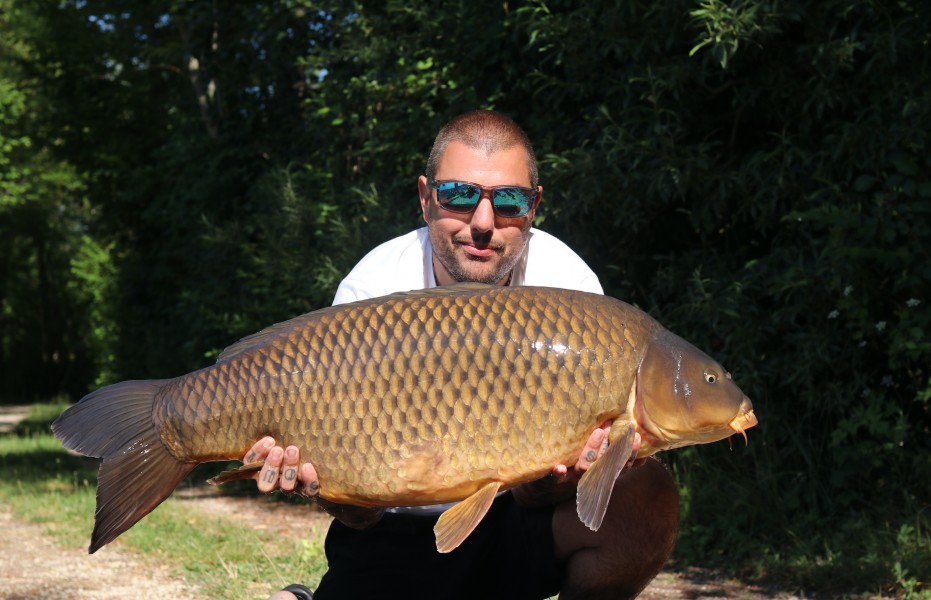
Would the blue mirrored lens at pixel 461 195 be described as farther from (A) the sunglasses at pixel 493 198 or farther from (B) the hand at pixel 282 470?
(B) the hand at pixel 282 470

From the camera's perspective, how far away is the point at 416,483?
1972 millimetres

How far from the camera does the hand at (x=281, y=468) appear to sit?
2.03m

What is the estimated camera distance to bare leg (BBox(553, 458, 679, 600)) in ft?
8.08

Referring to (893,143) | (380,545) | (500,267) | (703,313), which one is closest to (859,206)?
(893,143)

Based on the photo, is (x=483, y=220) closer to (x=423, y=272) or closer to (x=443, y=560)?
(x=423, y=272)

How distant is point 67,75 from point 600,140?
Result: 25.5 ft

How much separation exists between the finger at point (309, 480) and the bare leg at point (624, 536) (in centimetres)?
68

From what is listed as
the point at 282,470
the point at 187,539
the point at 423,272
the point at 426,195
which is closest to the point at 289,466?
the point at 282,470

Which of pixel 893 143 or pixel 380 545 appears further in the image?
pixel 893 143

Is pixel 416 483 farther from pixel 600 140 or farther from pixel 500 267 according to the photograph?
pixel 600 140

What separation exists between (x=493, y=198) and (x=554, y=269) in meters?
0.27

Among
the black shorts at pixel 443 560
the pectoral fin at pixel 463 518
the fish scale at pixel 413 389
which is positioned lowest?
the black shorts at pixel 443 560

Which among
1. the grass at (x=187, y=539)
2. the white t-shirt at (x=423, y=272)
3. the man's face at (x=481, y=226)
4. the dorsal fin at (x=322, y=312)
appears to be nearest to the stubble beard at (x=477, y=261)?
the man's face at (x=481, y=226)

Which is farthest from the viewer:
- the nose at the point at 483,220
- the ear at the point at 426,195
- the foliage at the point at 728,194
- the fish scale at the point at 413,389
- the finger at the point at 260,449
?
the foliage at the point at 728,194
